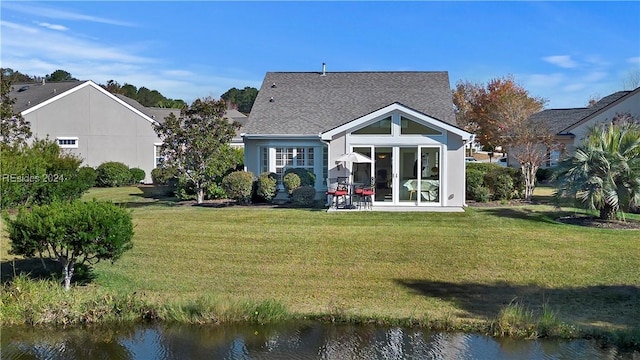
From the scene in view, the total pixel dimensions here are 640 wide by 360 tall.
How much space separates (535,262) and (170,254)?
836 centimetres

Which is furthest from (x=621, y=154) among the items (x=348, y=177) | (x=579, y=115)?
(x=579, y=115)

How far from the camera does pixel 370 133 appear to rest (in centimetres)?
1998

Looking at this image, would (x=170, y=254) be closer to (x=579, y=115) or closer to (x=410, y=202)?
(x=410, y=202)

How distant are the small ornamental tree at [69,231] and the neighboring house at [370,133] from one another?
1135 centimetres

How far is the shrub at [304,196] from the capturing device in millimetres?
20469

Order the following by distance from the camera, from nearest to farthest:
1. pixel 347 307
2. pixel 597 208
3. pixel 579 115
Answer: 1. pixel 347 307
2. pixel 597 208
3. pixel 579 115

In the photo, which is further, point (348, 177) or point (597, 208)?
point (348, 177)

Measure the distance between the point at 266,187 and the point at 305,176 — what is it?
163cm

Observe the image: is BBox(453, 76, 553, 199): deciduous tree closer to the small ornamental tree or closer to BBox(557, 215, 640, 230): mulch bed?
BBox(557, 215, 640, 230): mulch bed

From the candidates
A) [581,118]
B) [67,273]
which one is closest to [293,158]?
[67,273]

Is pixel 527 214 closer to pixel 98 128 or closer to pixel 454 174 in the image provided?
pixel 454 174

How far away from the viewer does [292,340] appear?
817cm

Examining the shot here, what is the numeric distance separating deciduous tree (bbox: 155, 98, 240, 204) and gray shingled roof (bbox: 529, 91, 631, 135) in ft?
78.4

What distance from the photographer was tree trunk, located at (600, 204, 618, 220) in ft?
52.2
